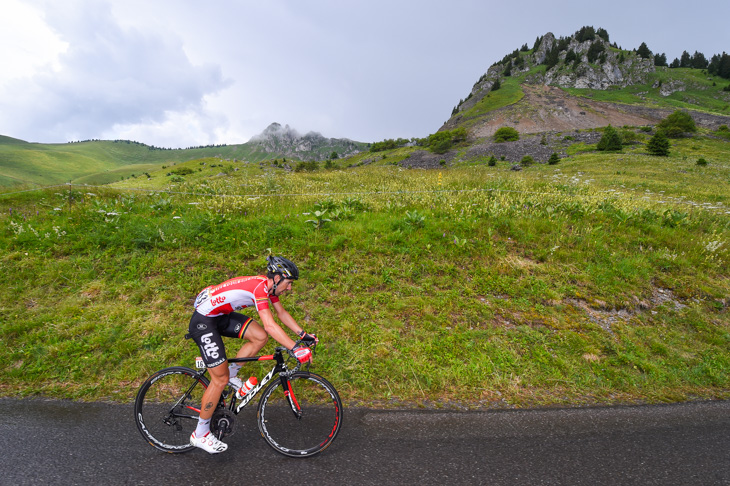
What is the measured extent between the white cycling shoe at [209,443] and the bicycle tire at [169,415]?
13.2 inches

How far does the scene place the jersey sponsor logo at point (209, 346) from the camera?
3717 millimetres

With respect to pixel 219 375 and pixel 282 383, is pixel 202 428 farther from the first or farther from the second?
pixel 282 383

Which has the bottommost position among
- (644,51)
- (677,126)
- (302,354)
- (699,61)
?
(302,354)

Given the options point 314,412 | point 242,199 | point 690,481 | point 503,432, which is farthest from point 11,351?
point 690,481

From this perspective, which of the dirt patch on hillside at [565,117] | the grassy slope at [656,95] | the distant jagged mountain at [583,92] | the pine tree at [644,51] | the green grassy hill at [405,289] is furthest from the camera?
the pine tree at [644,51]

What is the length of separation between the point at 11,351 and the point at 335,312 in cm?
585

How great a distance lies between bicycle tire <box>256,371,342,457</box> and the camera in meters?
3.73

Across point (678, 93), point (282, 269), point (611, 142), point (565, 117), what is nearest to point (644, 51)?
point (678, 93)

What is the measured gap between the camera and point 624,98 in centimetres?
8538

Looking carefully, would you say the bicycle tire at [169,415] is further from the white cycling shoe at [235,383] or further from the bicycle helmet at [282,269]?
the bicycle helmet at [282,269]

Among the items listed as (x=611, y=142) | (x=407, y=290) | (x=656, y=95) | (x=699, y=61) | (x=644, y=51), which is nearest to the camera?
(x=407, y=290)

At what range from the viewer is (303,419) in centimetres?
423

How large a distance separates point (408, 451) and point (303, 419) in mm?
1540

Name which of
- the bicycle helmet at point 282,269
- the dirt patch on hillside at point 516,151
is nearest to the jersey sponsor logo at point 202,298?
the bicycle helmet at point 282,269
